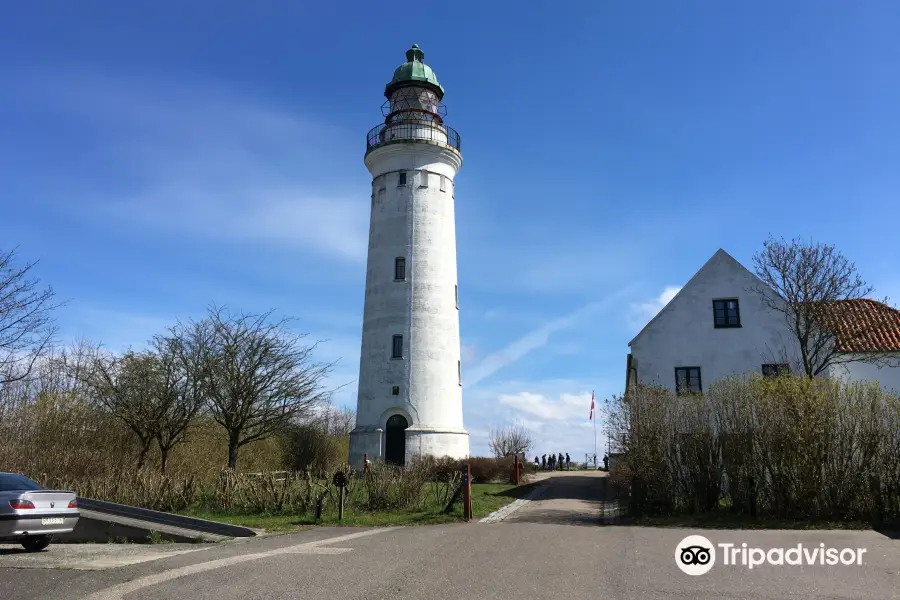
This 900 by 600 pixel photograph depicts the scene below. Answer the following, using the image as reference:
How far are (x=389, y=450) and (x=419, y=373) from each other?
361 centimetres

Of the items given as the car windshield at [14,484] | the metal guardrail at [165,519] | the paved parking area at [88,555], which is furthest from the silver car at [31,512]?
the metal guardrail at [165,519]

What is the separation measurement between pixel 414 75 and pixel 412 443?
1768 cm

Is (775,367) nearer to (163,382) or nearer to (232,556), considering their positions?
(232,556)

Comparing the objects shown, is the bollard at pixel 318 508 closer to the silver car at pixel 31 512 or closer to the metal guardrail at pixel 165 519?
the metal guardrail at pixel 165 519

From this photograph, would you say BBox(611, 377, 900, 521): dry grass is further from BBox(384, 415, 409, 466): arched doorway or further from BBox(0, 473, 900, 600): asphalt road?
BBox(384, 415, 409, 466): arched doorway

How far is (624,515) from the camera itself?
17250 mm

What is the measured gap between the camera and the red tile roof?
2373cm

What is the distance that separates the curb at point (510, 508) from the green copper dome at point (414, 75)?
1981 cm

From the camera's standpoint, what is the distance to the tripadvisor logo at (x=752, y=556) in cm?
1041

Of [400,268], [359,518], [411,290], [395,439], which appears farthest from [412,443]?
[359,518]

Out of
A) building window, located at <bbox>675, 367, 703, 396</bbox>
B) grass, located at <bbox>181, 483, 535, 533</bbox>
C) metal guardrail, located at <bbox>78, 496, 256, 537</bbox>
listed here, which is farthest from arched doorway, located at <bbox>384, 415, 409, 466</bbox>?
metal guardrail, located at <bbox>78, 496, 256, 537</bbox>

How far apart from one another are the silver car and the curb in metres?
9.04

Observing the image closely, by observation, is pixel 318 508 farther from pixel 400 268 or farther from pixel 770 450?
pixel 400 268

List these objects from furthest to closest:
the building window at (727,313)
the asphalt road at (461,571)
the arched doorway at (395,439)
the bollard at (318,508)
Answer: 1. the arched doorway at (395,439)
2. the building window at (727,313)
3. the bollard at (318,508)
4. the asphalt road at (461,571)
